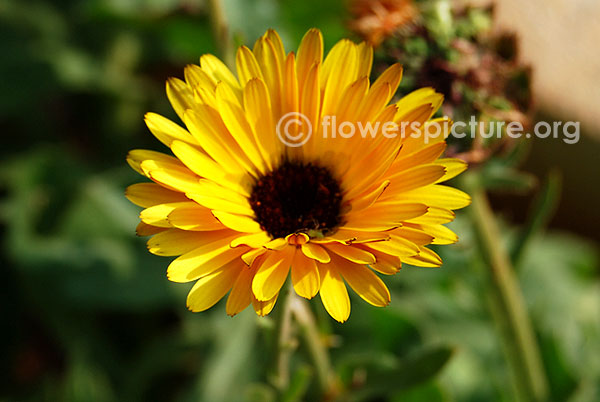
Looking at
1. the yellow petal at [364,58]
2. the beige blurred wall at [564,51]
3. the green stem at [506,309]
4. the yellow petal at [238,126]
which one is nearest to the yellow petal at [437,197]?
the yellow petal at [364,58]

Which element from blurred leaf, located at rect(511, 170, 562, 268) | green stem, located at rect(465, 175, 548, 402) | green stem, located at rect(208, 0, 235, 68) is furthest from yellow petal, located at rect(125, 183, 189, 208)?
blurred leaf, located at rect(511, 170, 562, 268)

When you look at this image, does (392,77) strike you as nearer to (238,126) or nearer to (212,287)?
(238,126)

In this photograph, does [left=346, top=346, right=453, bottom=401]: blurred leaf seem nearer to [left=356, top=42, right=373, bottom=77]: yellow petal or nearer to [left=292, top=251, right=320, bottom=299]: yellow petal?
[left=292, top=251, right=320, bottom=299]: yellow petal

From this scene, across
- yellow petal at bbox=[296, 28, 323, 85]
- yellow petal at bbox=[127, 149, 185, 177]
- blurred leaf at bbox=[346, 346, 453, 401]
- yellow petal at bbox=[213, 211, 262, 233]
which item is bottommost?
blurred leaf at bbox=[346, 346, 453, 401]

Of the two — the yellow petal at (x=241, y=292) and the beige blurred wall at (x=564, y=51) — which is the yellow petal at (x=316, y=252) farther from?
the beige blurred wall at (x=564, y=51)

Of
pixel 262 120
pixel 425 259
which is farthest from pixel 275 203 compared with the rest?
pixel 425 259

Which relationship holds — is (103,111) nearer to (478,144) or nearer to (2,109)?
(2,109)
